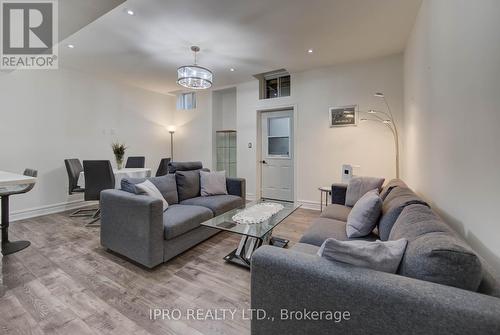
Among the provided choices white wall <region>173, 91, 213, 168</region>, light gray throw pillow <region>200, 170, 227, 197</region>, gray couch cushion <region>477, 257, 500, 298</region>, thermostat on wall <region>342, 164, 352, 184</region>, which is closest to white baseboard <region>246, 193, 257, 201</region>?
white wall <region>173, 91, 213, 168</region>

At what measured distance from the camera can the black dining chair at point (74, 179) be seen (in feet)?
12.0

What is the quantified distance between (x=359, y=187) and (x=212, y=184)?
6.76 ft

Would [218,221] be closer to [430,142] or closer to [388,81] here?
[430,142]

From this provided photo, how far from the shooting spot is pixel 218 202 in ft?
9.80

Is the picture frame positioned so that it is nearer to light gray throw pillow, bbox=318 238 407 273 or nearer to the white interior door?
the white interior door

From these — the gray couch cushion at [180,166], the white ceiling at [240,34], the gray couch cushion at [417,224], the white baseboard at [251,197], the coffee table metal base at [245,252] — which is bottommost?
the coffee table metal base at [245,252]

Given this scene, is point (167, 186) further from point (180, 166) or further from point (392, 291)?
point (392, 291)

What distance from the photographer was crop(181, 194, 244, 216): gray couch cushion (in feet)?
9.41

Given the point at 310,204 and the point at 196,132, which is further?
the point at 196,132

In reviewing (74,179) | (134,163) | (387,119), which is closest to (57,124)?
(74,179)

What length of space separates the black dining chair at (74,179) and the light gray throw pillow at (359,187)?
13.3ft

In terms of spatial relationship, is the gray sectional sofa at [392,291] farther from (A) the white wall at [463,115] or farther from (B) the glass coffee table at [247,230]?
(B) the glass coffee table at [247,230]

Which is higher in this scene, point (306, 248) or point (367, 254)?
point (367, 254)

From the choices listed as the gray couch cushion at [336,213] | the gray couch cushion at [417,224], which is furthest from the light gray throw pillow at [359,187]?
the gray couch cushion at [417,224]
